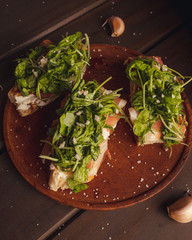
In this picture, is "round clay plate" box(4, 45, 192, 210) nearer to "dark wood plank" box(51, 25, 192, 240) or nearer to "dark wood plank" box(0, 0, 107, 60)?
"dark wood plank" box(51, 25, 192, 240)

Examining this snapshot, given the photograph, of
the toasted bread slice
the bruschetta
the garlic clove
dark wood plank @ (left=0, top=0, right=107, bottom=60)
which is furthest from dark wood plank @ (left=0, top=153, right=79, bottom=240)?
the garlic clove

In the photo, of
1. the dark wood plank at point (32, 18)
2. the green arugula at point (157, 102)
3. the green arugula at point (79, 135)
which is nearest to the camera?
the green arugula at point (79, 135)

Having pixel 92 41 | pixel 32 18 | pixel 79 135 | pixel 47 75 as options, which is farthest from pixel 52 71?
pixel 32 18

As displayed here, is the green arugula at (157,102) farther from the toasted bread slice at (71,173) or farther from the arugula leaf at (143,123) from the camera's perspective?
the toasted bread slice at (71,173)

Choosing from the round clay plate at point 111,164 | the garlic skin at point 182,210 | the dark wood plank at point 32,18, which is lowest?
the garlic skin at point 182,210

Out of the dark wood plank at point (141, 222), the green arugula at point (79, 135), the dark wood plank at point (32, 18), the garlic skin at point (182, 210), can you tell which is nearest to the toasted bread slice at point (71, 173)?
the green arugula at point (79, 135)

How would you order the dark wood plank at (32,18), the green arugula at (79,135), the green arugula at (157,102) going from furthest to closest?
the dark wood plank at (32,18) < the green arugula at (157,102) < the green arugula at (79,135)

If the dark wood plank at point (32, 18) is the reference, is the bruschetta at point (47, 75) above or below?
below
